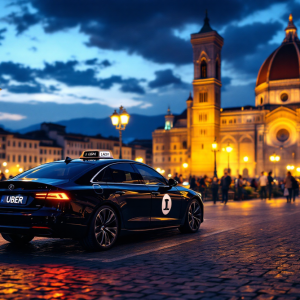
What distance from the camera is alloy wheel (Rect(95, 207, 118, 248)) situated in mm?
7281

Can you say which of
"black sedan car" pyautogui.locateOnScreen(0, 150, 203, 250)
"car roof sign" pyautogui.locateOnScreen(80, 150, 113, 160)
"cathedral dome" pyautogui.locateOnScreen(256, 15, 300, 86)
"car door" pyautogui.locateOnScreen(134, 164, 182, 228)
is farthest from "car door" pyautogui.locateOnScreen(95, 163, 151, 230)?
"cathedral dome" pyautogui.locateOnScreen(256, 15, 300, 86)

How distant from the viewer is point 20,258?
668 centimetres

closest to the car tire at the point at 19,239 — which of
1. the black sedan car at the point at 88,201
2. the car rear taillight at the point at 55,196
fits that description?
the black sedan car at the point at 88,201

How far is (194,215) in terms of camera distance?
1000 centimetres

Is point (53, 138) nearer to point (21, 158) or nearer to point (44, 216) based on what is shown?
point (21, 158)

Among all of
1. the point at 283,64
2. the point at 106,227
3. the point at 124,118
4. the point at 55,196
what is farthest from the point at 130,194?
the point at 283,64

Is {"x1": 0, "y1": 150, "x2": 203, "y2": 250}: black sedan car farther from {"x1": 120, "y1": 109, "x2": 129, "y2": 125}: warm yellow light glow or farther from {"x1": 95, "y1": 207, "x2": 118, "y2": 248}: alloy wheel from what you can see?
{"x1": 120, "y1": 109, "x2": 129, "y2": 125}: warm yellow light glow

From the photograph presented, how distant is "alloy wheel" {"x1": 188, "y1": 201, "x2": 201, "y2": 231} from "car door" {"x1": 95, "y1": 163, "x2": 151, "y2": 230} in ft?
5.39

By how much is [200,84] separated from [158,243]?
332ft

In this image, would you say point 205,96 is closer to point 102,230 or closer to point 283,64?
point 283,64

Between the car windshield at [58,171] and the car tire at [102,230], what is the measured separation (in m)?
0.75

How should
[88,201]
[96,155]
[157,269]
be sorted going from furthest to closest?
[96,155] < [88,201] < [157,269]

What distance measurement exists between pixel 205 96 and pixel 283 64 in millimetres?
20493

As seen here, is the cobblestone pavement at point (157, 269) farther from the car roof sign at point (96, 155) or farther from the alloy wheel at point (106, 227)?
the car roof sign at point (96, 155)
